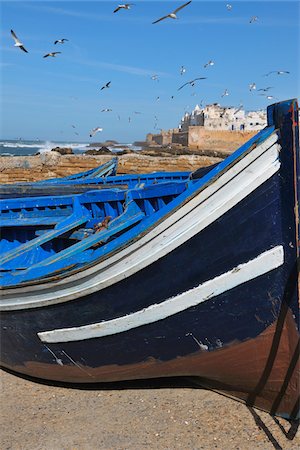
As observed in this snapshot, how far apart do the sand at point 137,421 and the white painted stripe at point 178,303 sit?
2.07 feet

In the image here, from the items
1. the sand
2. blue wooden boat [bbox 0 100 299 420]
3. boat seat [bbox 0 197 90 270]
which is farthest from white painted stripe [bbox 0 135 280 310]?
the sand

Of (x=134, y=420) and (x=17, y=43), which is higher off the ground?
(x=17, y=43)

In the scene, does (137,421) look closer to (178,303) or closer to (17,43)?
(178,303)

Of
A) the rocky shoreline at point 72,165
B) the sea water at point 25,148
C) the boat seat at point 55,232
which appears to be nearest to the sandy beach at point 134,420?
the boat seat at point 55,232

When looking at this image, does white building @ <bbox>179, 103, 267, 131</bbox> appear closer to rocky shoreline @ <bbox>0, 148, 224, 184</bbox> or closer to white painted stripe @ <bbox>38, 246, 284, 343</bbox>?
rocky shoreline @ <bbox>0, 148, 224, 184</bbox>

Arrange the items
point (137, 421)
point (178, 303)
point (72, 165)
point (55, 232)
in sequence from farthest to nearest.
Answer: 1. point (72, 165)
2. point (55, 232)
3. point (137, 421)
4. point (178, 303)

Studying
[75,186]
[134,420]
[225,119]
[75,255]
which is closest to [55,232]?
[75,255]

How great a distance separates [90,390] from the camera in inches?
199

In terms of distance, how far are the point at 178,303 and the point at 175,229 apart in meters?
0.62

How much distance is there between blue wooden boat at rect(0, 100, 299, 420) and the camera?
12.4 ft

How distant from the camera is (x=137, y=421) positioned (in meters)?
4.30

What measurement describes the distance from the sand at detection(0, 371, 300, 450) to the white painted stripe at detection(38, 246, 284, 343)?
2.07 feet

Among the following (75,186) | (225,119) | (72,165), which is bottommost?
(75,186)

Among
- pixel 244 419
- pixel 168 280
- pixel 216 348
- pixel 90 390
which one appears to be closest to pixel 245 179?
pixel 168 280
